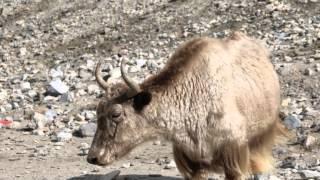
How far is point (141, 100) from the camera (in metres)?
7.47

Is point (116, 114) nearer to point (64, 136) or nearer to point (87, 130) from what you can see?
point (87, 130)

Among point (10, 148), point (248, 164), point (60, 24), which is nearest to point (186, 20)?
point (60, 24)

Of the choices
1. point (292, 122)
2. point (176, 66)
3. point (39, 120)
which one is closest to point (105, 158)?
point (176, 66)

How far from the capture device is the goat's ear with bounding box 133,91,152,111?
7.45 m

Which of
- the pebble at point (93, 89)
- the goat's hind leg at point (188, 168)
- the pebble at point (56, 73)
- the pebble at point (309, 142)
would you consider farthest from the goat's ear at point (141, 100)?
the pebble at point (56, 73)

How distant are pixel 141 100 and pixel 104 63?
943 cm

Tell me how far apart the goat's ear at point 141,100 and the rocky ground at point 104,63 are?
92 centimetres

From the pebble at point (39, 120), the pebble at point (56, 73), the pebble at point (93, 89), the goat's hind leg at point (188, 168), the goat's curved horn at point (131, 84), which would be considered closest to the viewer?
the goat's curved horn at point (131, 84)

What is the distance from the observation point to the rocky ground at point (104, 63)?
991 cm

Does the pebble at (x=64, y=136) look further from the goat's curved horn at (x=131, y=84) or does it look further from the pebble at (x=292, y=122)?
the goat's curved horn at (x=131, y=84)

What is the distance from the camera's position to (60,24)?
22125 mm

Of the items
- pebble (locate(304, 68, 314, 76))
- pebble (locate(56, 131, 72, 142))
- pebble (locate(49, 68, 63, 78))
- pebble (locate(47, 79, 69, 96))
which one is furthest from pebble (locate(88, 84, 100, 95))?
pebble (locate(304, 68, 314, 76))

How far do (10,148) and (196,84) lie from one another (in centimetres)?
491

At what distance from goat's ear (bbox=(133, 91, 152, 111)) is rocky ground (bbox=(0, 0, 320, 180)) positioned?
0.92 metres
